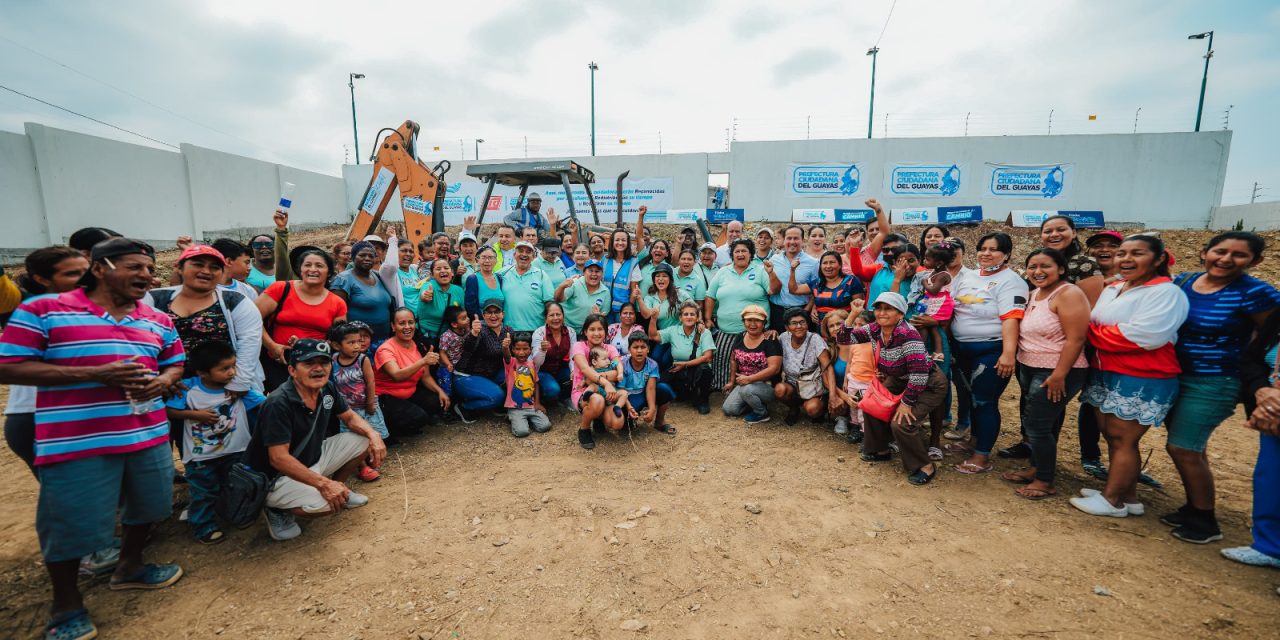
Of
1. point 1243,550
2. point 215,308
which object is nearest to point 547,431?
point 215,308

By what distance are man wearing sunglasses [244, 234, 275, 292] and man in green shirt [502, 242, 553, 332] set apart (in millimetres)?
1946

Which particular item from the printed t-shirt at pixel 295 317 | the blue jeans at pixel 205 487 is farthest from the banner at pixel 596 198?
the blue jeans at pixel 205 487

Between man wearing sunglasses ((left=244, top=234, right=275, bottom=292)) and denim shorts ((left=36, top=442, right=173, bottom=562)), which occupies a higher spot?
man wearing sunglasses ((left=244, top=234, right=275, bottom=292))

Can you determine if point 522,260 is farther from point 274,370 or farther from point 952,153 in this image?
point 952,153

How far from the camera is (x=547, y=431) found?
15.4ft

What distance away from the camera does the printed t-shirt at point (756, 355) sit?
4.86m

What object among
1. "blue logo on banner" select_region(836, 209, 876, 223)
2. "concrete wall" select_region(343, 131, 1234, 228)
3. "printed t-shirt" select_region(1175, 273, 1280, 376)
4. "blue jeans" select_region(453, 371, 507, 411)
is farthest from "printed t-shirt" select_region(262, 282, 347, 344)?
"concrete wall" select_region(343, 131, 1234, 228)

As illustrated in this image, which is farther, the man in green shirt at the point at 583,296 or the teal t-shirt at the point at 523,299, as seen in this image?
the man in green shirt at the point at 583,296

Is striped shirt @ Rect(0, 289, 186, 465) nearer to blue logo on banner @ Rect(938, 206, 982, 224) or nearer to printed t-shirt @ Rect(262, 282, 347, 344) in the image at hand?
printed t-shirt @ Rect(262, 282, 347, 344)

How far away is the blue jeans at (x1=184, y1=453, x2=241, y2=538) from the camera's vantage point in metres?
2.90

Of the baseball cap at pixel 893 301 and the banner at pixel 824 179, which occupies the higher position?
the banner at pixel 824 179

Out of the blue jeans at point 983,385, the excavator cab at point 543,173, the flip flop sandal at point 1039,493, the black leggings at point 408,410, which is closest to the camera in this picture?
the flip flop sandal at point 1039,493

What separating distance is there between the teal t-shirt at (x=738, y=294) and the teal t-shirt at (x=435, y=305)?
2.63m

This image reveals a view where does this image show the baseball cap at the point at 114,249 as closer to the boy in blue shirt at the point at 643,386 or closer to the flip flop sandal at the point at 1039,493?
the boy in blue shirt at the point at 643,386
